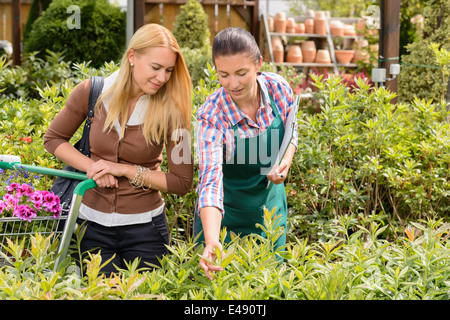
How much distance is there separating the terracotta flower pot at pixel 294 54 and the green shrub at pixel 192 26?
232 centimetres

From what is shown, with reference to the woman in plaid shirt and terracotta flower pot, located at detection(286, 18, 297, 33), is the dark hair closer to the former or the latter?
the woman in plaid shirt

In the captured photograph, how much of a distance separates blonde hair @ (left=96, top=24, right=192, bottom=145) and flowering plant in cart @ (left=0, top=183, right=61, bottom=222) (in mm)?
378

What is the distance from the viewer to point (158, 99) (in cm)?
242

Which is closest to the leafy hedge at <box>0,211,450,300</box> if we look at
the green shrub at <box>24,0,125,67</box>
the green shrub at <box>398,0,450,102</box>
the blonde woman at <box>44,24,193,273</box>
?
the blonde woman at <box>44,24,193,273</box>

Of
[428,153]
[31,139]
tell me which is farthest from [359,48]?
[31,139]

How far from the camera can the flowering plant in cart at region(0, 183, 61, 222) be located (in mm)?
2113

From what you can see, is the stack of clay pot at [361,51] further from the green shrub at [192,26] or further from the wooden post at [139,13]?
the wooden post at [139,13]

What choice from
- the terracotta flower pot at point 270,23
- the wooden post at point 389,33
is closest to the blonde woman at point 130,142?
the wooden post at point 389,33

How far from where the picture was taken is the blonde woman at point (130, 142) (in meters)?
2.37

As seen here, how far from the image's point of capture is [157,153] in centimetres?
246

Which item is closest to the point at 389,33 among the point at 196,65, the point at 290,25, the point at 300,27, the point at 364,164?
the point at 196,65
